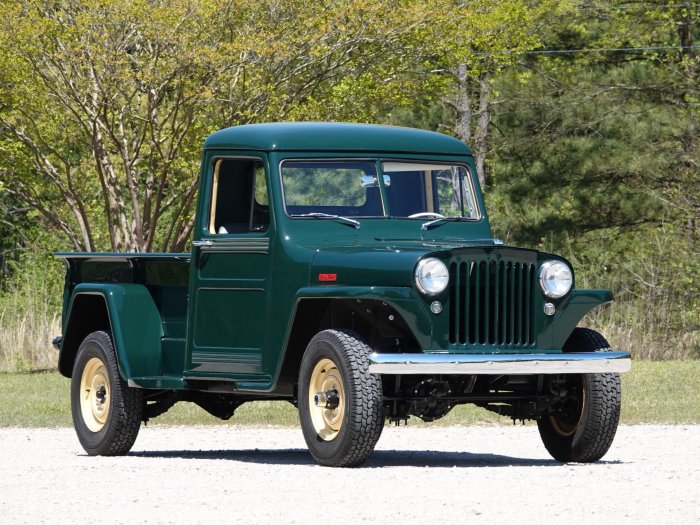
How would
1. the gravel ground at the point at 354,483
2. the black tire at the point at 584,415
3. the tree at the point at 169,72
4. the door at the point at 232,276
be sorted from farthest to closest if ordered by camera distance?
the tree at the point at 169,72 → the door at the point at 232,276 → the black tire at the point at 584,415 → the gravel ground at the point at 354,483

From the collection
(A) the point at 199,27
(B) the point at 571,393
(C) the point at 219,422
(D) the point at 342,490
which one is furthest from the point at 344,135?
(A) the point at 199,27

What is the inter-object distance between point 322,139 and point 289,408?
616 centimetres

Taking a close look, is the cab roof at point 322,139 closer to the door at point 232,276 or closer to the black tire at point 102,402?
the door at point 232,276

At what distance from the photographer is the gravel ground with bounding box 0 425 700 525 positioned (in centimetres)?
773

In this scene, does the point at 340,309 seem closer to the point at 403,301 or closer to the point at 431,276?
the point at 403,301

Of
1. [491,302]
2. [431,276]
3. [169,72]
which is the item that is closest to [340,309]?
[431,276]

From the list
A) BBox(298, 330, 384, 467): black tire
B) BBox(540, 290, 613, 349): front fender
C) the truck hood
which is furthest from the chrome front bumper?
the truck hood

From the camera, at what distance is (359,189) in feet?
36.7

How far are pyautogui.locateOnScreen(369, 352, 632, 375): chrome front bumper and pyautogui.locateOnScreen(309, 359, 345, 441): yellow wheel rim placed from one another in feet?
1.38

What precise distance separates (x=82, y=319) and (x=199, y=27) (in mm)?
11598

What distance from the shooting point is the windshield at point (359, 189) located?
11039 millimetres

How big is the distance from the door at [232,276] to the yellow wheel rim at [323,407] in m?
0.68

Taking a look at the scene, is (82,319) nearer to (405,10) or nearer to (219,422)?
(219,422)

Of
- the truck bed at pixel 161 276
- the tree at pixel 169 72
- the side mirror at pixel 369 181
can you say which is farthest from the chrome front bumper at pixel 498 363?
the tree at pixel 169 72
